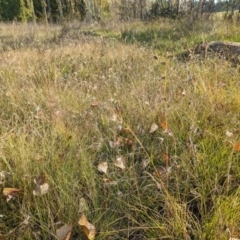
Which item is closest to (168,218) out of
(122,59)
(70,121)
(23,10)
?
(70,121)

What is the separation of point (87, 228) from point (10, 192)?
1.67 ft

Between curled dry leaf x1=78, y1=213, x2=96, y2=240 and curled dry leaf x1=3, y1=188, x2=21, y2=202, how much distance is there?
0.46 metres

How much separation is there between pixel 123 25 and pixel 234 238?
11404 millimetres

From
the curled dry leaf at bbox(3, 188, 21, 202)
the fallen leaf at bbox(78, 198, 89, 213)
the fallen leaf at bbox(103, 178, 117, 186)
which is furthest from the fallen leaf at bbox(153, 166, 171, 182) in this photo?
the curled dry leaf at bbox(3, 188, 21, 202)

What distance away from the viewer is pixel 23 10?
1096 inches

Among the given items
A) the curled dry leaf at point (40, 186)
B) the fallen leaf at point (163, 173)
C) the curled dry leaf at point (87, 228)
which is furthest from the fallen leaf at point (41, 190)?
the fallen leaf at point (163, 173)

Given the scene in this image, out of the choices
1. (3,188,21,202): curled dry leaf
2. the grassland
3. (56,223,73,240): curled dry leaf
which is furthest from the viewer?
(3,188,21,202): curled dry leaf

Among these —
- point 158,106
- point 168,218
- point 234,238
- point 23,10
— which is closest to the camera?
point 234,238

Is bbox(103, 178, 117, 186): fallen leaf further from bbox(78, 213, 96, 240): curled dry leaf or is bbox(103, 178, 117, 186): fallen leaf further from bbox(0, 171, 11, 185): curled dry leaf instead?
bbox(0, 171, 11, 185): curled dry leaf

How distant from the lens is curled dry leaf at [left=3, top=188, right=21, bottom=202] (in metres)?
1.37

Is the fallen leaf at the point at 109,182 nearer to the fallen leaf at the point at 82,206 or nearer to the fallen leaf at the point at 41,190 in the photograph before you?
the fallen leaf at the point at 82,206

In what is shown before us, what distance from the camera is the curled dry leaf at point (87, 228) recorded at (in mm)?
1164

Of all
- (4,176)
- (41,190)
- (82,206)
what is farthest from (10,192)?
(82,206)

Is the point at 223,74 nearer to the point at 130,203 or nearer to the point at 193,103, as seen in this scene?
the point at 193,103
